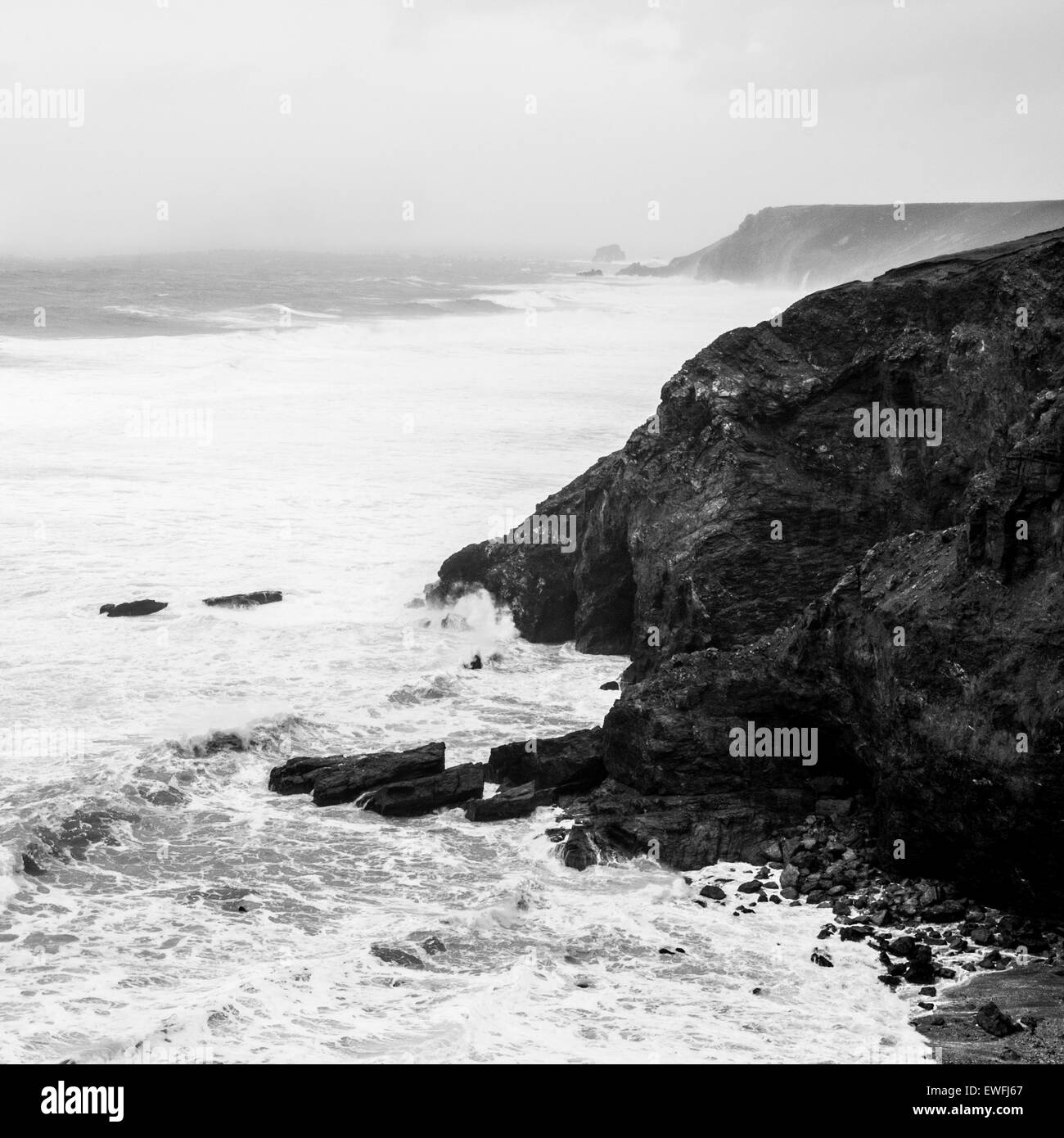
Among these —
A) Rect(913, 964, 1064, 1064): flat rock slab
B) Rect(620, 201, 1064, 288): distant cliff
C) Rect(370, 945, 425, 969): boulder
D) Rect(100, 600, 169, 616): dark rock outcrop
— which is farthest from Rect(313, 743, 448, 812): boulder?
Rect(620, 201, 1064, 288): distant cliff

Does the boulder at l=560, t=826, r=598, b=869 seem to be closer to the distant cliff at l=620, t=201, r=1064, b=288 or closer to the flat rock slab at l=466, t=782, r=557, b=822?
the flat rock slab at l=466, t=782, r=557, b=822

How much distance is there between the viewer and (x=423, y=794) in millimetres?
15344

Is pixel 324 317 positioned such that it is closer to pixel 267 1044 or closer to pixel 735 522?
pixel 735 522

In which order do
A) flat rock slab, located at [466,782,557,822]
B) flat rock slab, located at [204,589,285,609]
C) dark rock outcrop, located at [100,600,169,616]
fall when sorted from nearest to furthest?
1. flat rock slab, located at [466,782,557,822]
2. dark rock outcrop, located at [100,600,169,616]
3. flat rock slab, located at [204,589,285,609]

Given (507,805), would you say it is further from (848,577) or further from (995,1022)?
(995,1022)

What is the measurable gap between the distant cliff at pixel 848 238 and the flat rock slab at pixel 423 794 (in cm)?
9920

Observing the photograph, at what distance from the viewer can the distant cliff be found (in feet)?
372

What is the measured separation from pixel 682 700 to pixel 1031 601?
15.0 feet

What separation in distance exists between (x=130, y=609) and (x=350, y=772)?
808 cm

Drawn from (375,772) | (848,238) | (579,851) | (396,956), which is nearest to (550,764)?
(579,851)

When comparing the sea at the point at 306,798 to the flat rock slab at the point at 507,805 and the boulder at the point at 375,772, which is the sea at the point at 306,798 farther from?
the boulder at the point at 375,772

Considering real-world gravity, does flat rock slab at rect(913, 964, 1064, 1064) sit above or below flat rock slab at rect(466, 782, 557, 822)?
below

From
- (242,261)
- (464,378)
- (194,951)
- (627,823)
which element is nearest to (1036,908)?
(627,823)

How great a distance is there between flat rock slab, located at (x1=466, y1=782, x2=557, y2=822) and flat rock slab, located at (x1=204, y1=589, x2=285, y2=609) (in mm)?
8583
